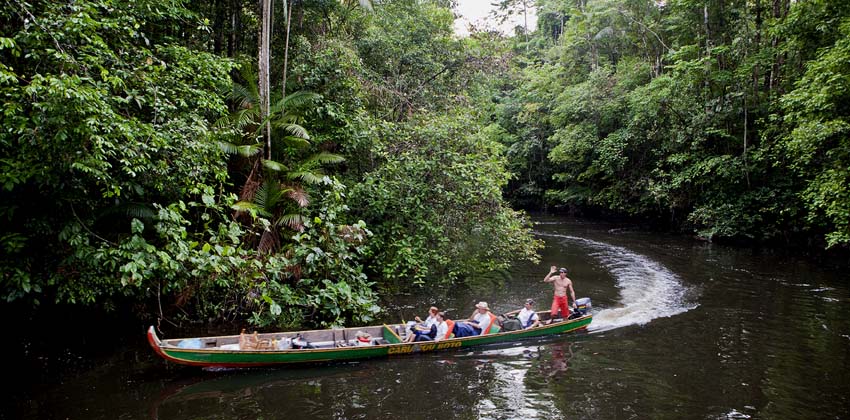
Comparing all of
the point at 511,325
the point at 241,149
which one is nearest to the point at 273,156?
the point at 241,149

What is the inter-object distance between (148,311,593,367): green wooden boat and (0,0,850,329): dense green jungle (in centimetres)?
108

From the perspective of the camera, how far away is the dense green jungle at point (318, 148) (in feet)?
27.6

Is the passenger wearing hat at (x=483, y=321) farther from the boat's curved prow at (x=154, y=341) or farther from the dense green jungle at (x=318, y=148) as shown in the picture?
the boat's curved prow at (x=154, y=341)

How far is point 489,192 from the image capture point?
46.7 feet

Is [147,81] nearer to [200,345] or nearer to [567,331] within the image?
[200,345]

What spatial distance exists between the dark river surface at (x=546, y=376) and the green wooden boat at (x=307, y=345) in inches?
9.2

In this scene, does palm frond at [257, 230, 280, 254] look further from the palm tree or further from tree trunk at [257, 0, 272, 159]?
tree trunk at [257, 0, 272, 159]

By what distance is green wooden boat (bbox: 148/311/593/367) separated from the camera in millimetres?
8797

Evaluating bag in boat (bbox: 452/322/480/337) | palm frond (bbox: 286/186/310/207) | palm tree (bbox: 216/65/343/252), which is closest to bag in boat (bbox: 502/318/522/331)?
bag in boat (bbox: 452/322/480/337)

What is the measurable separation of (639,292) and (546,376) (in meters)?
7.73

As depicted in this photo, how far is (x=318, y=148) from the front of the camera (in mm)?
14695

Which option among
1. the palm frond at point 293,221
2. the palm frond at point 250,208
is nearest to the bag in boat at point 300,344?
the palm frond at point 250,208

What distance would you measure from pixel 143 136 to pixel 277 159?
5199 millimetres

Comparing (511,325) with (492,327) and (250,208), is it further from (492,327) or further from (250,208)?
(250,208)
